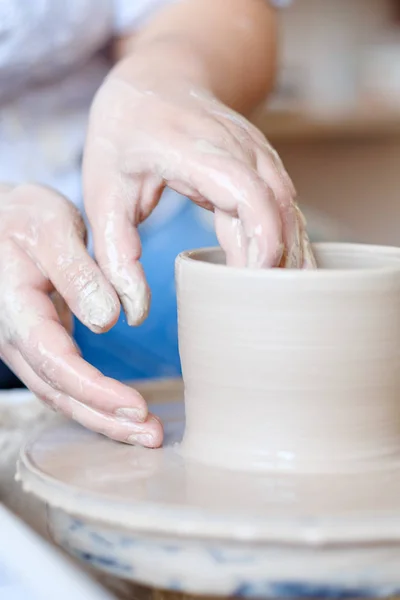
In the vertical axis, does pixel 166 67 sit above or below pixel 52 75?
above

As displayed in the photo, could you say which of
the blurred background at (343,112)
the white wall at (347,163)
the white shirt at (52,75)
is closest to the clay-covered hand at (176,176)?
the white shirt at (52,75)

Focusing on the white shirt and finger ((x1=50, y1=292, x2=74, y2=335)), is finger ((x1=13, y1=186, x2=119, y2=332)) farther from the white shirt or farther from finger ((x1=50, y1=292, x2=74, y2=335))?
the white shirt

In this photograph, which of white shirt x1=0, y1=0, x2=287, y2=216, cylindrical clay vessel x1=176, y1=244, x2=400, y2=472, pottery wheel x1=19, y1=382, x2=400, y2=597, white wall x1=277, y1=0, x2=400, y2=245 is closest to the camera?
pottery wheel x1=19, y1=382, x2=400, y2=597

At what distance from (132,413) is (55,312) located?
0.14 meters

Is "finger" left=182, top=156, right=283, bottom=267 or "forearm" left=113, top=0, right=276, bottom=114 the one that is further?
"forearm" left=113, top=0, right=276, bottom=114

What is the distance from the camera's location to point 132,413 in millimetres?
761

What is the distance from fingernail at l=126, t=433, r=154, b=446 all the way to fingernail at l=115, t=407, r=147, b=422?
0.04 ft

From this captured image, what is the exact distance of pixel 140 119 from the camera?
0.90 metres

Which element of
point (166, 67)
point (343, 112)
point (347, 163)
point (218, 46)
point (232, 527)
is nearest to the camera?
point (232, 527)

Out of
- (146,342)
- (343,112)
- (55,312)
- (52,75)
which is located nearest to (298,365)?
(55,312)

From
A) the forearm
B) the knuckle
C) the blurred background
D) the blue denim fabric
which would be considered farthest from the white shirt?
the blurred background

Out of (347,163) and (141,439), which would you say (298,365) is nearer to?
(141,439)

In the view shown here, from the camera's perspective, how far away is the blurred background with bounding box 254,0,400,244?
3.47 metres

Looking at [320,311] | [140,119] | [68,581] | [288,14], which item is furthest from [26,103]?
[288,14]
